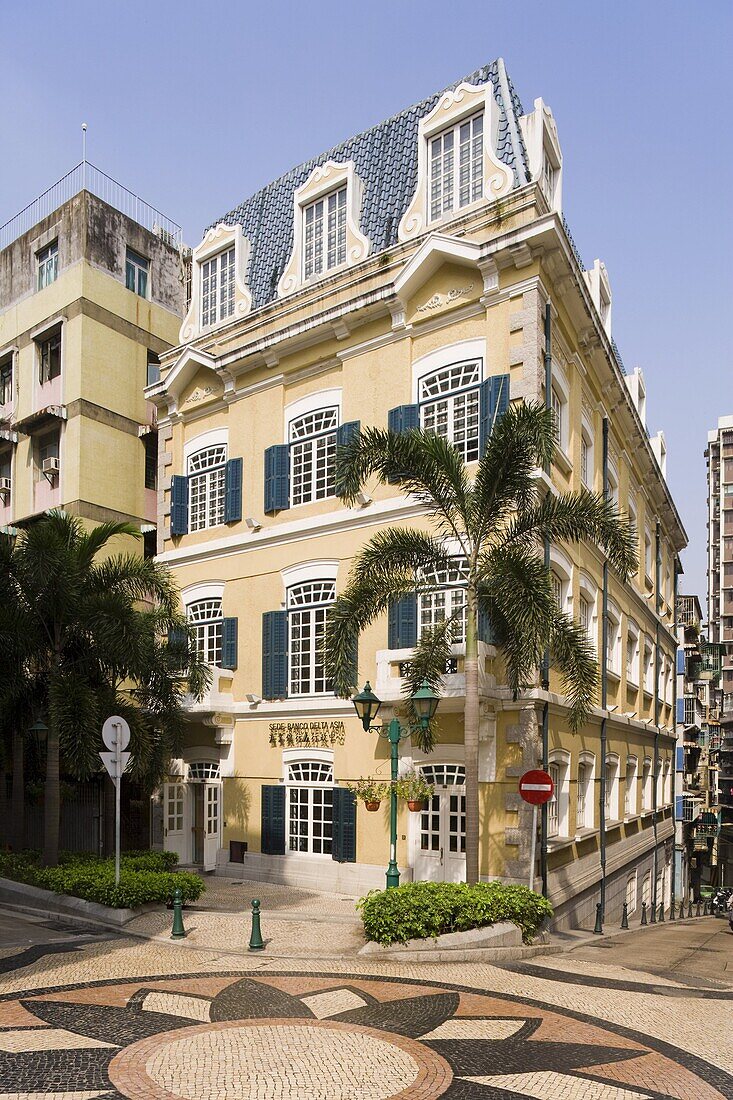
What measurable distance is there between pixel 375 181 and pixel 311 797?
15.3 m

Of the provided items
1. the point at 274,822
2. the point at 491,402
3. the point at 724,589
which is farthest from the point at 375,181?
the point at 724,589

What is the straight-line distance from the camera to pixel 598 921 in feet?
65.8

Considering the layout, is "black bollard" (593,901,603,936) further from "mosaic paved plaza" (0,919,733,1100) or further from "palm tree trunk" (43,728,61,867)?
"palm tree trunk" (43,728,61,867)

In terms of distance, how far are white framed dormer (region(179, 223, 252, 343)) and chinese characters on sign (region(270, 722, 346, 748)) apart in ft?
37.5

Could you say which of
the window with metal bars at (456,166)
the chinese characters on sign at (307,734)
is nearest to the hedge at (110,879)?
the chinese characters on sign at (307,734)

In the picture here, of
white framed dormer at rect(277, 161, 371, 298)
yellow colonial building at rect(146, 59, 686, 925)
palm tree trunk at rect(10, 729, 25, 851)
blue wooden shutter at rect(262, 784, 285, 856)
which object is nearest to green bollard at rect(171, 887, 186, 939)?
yellow colonial building at rect(146, 59, 686, 925)

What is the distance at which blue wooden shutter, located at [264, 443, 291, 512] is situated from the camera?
2261 cm

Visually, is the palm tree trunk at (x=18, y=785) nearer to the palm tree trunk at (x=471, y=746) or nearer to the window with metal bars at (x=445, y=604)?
the window with metal bars at (x=445, y=604)

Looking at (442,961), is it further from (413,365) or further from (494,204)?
(494,204)

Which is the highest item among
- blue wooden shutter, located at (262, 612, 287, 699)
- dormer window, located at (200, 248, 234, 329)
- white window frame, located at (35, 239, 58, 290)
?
white window frame, located at (35, 239, 58, 290)

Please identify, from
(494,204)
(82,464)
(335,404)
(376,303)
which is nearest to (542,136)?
(494,204)

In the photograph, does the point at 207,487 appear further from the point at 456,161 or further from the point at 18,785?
the point at 456,161

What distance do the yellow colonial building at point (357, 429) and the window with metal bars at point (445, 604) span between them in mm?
96

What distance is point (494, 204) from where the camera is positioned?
19.4 meters
